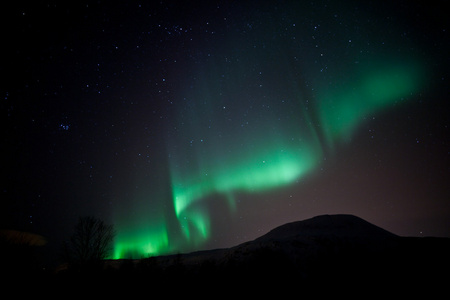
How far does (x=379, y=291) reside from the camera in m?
10.9

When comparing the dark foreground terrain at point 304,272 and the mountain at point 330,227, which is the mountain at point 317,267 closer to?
the dark foreground terrain at point 304,272

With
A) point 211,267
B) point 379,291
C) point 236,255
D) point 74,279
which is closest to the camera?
point 74,279

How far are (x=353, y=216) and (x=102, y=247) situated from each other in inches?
1715

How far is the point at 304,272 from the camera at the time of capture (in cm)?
1580

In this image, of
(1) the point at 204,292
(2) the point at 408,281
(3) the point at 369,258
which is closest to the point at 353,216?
(3) the point at 369,258

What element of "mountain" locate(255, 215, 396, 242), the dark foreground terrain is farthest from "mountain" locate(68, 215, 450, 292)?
"mountain" locate(255, 215, 396, 242)

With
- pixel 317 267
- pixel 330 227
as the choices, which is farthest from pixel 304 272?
pixel 330 227

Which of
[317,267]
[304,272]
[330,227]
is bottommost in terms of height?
[317,267]

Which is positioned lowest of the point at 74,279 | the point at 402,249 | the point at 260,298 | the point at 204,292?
the point at 402,249

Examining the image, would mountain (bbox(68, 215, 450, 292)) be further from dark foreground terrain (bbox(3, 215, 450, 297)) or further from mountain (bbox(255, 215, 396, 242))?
mountain (bbox(255, 215, 396, 242))

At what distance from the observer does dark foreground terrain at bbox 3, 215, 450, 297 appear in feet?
34.6

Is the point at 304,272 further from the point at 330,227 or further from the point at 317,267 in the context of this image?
the point at 330,227

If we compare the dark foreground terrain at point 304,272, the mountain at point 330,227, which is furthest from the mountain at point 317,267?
the mountain at point 330,227

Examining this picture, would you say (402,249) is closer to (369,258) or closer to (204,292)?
(369,258)
